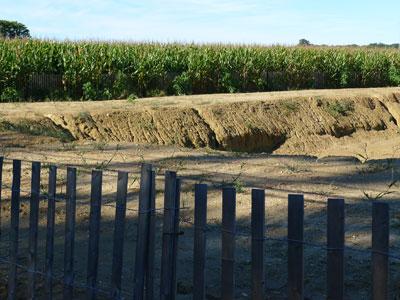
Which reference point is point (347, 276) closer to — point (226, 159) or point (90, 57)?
point (226, 159)

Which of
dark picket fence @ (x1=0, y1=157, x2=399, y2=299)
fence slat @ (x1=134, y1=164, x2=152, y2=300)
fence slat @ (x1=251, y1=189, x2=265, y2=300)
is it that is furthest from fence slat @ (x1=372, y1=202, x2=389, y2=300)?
fence slat @ (x1=134, y1=164, x2=152, y2=300)

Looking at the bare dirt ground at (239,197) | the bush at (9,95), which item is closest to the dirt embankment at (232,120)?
the bush at (9,95)

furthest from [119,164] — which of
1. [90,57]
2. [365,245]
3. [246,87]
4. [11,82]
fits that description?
[246,87]

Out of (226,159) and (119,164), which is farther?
(226,159)

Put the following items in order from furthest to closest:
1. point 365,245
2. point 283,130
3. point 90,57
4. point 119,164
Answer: point 90,57
point 283,130
point 119,164
point 365,245

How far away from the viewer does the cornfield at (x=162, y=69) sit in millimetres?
27391

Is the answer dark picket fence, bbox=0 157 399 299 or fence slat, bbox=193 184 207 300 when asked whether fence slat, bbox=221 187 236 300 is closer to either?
dark picket fence, bbox=0 157 399 299

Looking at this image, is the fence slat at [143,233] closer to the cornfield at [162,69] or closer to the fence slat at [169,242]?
the fence slat at [169,242]

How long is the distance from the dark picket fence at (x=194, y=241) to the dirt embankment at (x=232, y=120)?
12440 mm

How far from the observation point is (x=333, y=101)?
2922 centimetres

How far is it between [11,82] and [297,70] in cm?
1565

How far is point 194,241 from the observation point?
15.8 ft

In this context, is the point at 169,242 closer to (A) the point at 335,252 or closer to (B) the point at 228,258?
(B) the point at 228,258

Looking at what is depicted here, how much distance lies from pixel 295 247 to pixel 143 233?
1.26 m
